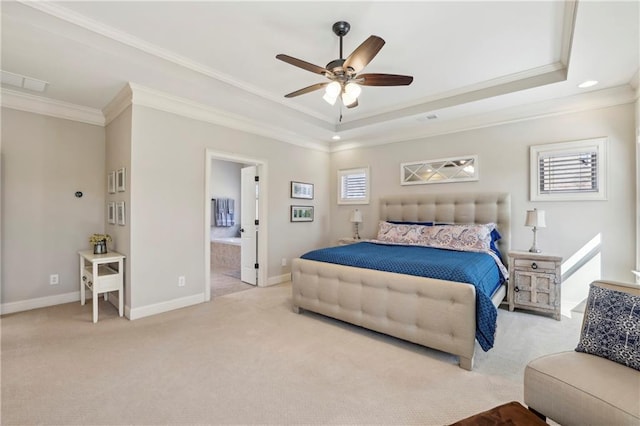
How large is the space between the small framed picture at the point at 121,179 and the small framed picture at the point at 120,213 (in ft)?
0.62

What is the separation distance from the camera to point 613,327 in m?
1.61

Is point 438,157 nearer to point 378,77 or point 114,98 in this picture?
point 378,77

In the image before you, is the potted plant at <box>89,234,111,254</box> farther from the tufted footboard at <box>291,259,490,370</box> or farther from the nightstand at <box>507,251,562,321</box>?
the nightstand at <box>507,251,562,321</box>

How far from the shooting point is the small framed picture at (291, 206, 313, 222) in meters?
5.44

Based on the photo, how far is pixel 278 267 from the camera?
17.0 ft

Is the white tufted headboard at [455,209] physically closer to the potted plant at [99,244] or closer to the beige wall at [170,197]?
the beige wall at [170,197]

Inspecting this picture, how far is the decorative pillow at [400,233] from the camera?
4.40m

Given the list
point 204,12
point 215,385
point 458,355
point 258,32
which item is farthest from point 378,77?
point 215,385

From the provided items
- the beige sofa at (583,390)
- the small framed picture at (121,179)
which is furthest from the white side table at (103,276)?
the beige sofa at (583,390)

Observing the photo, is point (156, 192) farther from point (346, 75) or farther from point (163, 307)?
point (346, 75)

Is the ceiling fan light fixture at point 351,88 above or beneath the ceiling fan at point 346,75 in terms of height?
beneath

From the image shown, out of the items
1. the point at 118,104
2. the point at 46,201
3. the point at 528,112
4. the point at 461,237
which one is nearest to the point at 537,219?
the point at 461,237

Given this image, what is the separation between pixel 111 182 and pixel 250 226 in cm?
212

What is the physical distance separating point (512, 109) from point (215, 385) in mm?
4745
